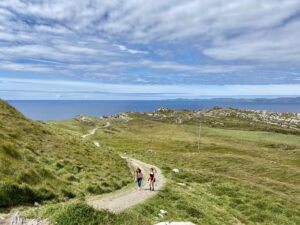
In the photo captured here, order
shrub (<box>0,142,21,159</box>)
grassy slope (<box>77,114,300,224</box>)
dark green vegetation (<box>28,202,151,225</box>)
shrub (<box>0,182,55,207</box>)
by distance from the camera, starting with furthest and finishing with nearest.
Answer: grassy slope (<box>77,114,300,224</box>)
shrub (<box>0,142,21,159</box>)
shrub (<box>0,182,55,207</box>)
dark green vegetation (<box>28,202,151,225</box>)

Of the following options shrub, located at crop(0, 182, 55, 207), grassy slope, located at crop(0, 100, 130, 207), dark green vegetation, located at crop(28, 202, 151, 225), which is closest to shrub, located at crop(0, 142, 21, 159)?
grassy slope, located at crop(0, 100, 130, 207)

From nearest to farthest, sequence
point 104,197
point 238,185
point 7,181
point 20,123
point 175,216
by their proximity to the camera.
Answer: point 7,181 → point 175,216 → point 104,197 → point 20,123 → point 238,185

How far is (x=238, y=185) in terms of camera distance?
59906mm

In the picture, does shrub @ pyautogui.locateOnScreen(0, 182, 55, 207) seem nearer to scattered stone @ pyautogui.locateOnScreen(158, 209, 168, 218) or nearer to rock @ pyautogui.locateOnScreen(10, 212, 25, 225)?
rock @ pyautogui.locateOnScreen(10, 212, 25, 225)

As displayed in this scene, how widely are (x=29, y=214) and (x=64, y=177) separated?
600 inches

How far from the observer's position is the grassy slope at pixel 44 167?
27.5 meters

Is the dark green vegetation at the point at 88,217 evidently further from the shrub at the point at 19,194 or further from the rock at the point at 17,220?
the shrub at the point at 19,194

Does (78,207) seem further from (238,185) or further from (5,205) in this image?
(238,185)

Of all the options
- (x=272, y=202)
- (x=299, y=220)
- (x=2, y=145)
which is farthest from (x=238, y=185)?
(x=2, y=145)

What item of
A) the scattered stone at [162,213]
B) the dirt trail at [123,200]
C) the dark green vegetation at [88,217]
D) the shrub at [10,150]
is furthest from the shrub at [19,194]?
the scattered stone at [162,213]

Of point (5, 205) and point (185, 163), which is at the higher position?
point (5, 205)

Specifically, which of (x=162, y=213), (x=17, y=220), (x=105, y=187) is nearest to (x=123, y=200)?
(x=105, y=187)

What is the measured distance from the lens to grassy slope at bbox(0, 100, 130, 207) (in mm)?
27484

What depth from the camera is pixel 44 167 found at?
34844 mm
